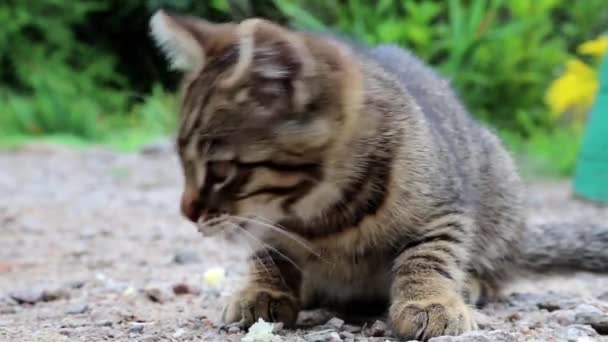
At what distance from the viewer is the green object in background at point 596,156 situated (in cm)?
590

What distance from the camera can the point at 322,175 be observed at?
2.41m

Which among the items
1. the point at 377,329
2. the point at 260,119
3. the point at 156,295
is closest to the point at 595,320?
the point at 377,329

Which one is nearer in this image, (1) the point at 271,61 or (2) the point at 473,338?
(2) the point at 473,338

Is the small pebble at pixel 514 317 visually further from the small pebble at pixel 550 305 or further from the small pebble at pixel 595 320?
the small pebble at pixel 595 320

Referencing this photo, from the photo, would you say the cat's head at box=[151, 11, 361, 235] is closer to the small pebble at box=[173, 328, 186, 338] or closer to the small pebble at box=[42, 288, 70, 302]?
the small pebble at box=[173, 328, 186, 338]

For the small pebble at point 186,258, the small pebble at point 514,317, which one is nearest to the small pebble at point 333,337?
the small pebble at point 514,317

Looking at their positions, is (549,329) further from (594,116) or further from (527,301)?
(594,116)

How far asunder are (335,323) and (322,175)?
19.2 inches

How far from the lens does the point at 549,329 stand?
2.42m

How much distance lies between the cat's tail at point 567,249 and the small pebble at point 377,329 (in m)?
1.09

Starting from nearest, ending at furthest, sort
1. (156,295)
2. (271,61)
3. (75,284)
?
(271,61), (156,295), (75,284)

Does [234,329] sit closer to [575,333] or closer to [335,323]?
[335,323]

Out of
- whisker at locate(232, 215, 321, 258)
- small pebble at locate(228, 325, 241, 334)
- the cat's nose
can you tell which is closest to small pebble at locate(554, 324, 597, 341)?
whisker at locate(232, 215, 321, 258)

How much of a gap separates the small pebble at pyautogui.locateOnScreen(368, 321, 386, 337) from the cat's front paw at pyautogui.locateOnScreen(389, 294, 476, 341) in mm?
57
